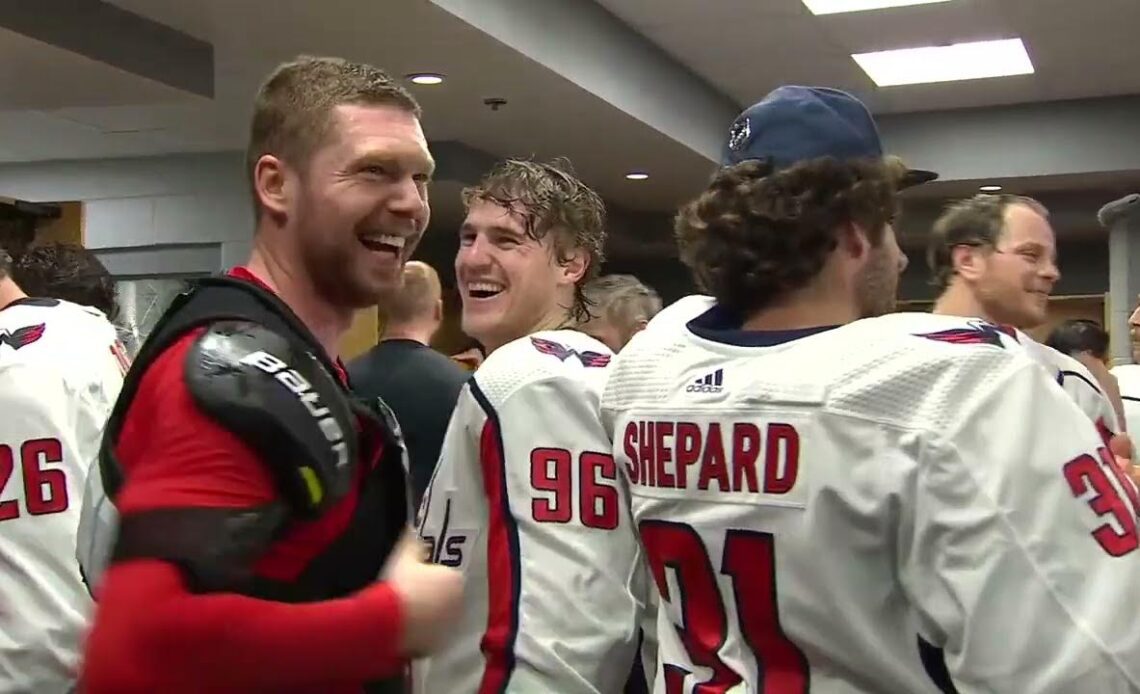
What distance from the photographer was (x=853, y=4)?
18.9 ft

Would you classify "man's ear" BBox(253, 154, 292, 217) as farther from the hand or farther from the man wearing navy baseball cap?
the man wearing navy baseball cap

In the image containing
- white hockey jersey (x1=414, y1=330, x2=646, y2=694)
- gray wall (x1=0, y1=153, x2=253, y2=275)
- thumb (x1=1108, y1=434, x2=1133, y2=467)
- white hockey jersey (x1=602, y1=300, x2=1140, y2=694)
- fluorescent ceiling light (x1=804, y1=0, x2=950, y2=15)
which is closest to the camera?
white hockey jersey (x1=602, y1=300, x2=1140, y2=694)

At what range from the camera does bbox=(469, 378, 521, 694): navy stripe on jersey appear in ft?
6.63

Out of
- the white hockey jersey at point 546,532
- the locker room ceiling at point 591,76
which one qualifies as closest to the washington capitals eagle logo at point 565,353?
the white hockey jersey at point 546,532

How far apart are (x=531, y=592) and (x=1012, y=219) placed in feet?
6.92

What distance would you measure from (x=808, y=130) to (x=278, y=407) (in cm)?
82

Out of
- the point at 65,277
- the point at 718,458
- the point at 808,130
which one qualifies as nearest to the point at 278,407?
the point at 718,458

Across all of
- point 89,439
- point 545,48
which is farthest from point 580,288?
point 545,48

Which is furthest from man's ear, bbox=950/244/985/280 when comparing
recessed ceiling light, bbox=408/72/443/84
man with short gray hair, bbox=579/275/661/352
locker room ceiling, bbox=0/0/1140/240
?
recessed ceiling light, bbox=408/72/443/84

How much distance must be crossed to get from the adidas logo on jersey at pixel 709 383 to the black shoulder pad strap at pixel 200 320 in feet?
1.59

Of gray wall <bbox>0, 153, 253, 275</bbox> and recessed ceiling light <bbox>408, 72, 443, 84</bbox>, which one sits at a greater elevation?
recessed ceiling light <bbox>408, 72, 443, 84</bbox>

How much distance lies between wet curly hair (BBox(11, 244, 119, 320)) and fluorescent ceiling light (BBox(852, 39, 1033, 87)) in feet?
14.0

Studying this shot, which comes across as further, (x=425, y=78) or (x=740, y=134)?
(x=425, y=78)

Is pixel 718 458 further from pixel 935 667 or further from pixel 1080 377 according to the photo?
pixel 1080 377
